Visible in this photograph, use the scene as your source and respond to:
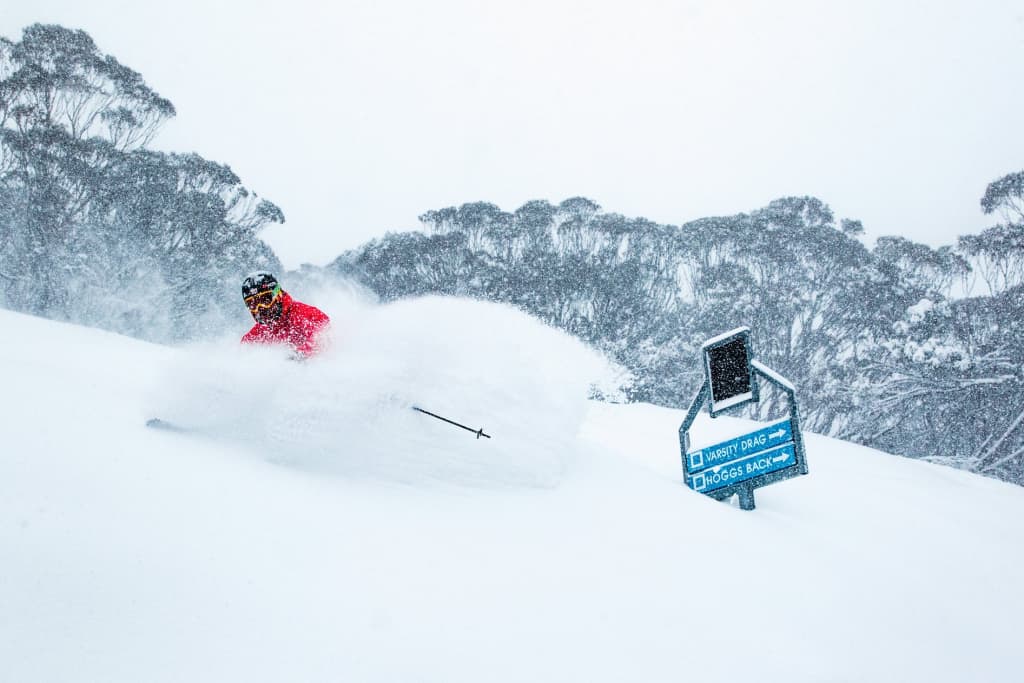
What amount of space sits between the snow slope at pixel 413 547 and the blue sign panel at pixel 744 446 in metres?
0.46

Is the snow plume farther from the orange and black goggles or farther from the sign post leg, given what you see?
the sign post leg

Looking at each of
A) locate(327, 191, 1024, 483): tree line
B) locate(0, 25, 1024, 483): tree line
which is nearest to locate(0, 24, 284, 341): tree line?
locate(0, 25, 1024, 483): tree line

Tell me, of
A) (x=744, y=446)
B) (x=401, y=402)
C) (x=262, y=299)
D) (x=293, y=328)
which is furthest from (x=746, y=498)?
(x=262, y=299)

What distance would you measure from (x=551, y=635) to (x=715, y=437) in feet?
23.2

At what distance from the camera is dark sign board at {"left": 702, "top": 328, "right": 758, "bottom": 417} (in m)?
4.45

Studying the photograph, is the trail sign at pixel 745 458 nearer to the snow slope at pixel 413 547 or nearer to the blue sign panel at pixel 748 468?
the blue sign panel at pixel 748 468

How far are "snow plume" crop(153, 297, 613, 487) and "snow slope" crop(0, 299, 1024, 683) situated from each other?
1 cm

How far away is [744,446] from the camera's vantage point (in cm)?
424

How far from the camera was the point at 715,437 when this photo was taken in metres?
8.39

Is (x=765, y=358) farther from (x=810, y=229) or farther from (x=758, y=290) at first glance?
(x=810, y=229)

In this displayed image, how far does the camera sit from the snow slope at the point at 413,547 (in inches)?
64.9

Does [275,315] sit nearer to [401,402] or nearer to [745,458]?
[401,402]

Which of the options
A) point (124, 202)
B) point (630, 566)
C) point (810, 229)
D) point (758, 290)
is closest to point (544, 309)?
point (758, 290)

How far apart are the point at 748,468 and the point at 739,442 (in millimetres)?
199
